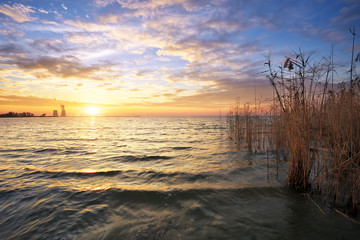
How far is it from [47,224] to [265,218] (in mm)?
4613

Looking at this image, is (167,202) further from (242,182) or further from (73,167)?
(73,167)

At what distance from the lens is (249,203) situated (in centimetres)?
412

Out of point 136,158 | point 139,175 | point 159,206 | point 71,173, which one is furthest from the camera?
point 136,158

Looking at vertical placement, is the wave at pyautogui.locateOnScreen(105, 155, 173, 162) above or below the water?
below

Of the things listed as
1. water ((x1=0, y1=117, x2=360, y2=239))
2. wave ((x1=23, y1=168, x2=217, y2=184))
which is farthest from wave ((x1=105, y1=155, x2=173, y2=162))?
wave ((x1=23, y1=168, x2=217, y2=184))

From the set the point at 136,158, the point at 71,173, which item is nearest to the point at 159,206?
the point at 71,173

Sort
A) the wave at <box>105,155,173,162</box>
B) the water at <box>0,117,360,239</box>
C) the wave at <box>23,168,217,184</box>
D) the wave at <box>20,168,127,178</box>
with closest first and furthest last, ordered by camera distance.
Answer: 1. the water at <box>0,117,360,239</box>
2. the wave at <box>23,168,217,184</box>
3. the wave at <box>20,168,127,178</box>
4. the wave at <box>105,155,173,162</box>

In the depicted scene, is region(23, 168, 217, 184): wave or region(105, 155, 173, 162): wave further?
region(105, 155, 173, 162): wave

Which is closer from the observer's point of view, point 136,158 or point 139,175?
point 139,175

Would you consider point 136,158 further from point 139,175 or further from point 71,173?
point 71,173

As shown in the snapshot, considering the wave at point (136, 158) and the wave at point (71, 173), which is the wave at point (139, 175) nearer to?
the wave at point (71, 173)

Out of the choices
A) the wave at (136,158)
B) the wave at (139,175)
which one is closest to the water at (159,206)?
the wave at (139,175)

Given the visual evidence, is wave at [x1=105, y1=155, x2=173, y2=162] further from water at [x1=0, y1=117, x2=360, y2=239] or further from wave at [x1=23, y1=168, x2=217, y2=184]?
wave at [x1=23, y1=168, x2=217, y2=184]

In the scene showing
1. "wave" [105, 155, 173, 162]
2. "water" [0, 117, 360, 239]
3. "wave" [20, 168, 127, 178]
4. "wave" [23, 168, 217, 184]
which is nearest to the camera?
"water" [0, 117, 360, 239]
